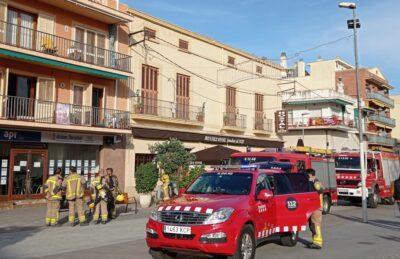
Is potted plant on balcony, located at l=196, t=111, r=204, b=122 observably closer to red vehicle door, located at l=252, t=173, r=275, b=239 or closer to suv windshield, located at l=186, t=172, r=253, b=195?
suv windshield, located at l=186, t=172, r=253, b=195

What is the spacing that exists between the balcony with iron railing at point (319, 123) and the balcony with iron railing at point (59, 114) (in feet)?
88.6

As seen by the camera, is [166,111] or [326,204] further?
[166,111]

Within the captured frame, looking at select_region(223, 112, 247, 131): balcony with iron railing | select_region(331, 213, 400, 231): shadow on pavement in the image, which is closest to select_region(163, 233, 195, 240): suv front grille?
select_region(331, 213, 400, 231): shadow on pavement

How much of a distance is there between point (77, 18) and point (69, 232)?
519 inches

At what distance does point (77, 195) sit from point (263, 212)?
7477 mm

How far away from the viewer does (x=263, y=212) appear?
30.6ft

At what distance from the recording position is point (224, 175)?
391 inches

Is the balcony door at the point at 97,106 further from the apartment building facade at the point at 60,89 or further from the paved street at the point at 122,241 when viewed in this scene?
the paved street at the point at 122,241

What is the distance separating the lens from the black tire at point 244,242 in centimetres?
814

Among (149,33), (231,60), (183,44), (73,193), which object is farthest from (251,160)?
(231,60)

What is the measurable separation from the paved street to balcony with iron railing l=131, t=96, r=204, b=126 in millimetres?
8945

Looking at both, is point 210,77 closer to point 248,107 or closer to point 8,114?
point 248,107

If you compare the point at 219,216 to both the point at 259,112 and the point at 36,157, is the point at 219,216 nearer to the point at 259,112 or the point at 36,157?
the point at 36,157

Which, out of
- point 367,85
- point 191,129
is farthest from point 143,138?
point 367,85
